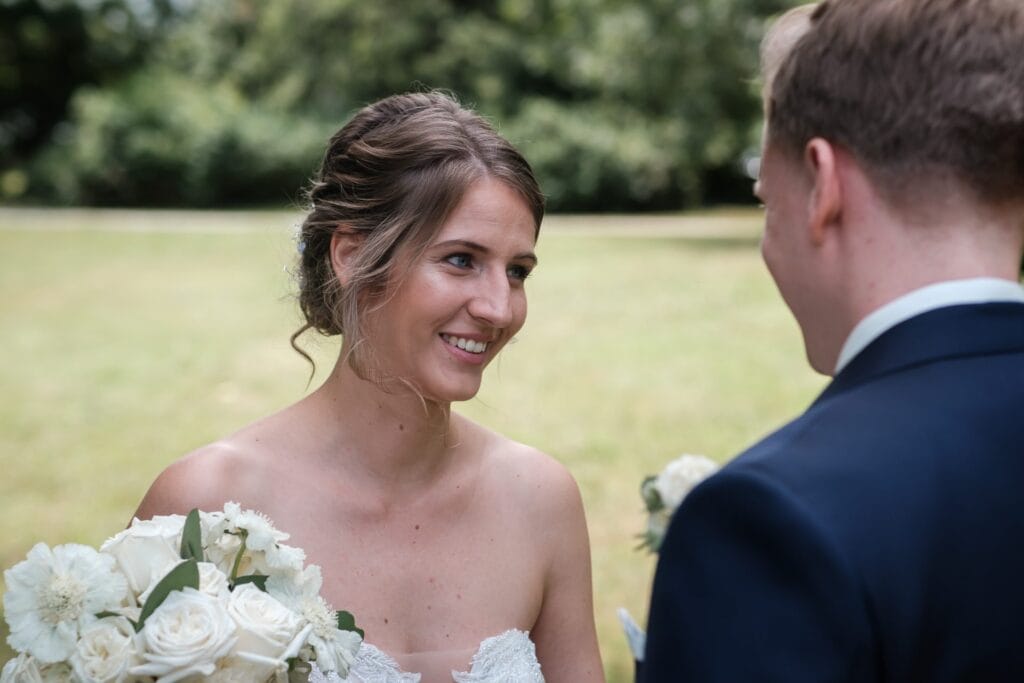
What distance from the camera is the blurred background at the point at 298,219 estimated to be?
10273mm

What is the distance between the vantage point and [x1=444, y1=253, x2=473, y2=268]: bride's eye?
3.09m

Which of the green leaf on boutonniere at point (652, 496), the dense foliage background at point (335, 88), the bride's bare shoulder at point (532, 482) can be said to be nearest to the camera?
the bride's bare shoulder at point (532, 482)

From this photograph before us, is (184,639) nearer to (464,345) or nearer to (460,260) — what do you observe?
(464,345)

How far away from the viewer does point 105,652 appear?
1.90 m

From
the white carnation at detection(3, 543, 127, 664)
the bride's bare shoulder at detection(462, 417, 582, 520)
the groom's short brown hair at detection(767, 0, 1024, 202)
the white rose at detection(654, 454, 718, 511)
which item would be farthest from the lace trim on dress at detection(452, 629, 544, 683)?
the groom's short brown hair at detection(767, 0, 1024, 202)

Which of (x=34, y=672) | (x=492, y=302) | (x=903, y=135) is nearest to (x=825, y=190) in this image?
(x=903, y=135)

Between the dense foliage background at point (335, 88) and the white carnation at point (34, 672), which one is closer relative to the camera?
the white carnation at point (34, 672)

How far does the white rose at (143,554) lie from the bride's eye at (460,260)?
123 cm

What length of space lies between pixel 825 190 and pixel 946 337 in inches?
8.9

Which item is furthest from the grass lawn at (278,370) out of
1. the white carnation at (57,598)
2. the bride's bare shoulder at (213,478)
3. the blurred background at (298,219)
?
the white carnation at (57,598)

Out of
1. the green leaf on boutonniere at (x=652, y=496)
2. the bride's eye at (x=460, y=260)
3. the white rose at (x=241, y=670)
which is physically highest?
the bride's eye at (x=460, y=260)

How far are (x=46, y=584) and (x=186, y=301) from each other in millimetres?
15790

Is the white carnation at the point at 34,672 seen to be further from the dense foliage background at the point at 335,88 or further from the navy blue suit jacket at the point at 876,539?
the dense foliage background at the point at 335,88

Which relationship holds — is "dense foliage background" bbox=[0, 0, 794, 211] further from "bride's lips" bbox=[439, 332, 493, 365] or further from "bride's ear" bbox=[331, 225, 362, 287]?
"bride's lips" bbox=[439, 332, 493, 365]
